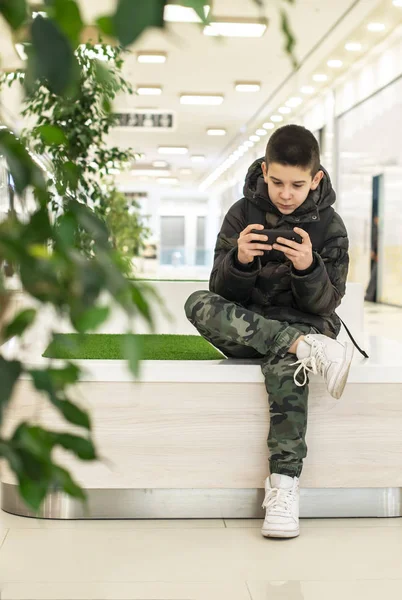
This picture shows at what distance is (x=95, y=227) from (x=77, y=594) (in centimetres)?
134

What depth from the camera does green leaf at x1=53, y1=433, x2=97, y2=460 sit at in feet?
1.87

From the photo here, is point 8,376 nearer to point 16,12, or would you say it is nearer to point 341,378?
point 16,12

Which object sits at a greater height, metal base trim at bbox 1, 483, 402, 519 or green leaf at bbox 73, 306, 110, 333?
green leaf at bbox 73, 306, 110, 333

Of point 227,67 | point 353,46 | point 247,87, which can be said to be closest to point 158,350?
point 353,46

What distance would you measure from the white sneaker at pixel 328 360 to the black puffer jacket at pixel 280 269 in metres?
0.18

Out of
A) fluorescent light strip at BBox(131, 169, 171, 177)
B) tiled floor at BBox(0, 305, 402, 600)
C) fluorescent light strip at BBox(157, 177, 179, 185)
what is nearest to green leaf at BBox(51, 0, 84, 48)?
tiled floor at BBox(0, 305, 402, 600)

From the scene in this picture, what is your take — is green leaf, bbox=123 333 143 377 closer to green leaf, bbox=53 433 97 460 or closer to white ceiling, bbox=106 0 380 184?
green leaf, bbox=53 433 97 460

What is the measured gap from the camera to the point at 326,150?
1468 centimetres

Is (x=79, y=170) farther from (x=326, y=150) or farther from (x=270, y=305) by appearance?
(x=326, y=150)

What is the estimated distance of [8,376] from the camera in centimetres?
54

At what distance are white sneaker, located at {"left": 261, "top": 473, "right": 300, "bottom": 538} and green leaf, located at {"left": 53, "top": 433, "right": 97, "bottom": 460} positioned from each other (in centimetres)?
160

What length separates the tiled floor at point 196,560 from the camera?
A: 5.64ft

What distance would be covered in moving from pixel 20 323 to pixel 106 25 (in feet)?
0.76

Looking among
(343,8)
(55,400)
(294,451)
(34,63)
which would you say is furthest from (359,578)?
(343,8)
